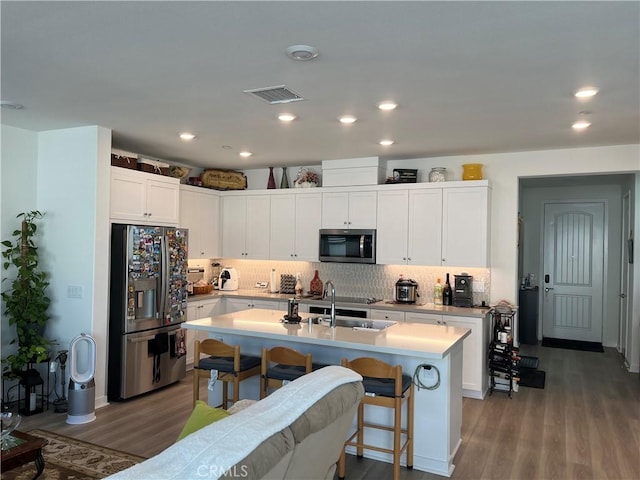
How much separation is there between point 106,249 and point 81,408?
1.42 metres

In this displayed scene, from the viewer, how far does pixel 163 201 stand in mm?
5250

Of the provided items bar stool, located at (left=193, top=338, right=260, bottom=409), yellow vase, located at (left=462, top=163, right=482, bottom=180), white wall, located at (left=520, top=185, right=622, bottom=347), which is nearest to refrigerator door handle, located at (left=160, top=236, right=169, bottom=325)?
bar stool, located at (left=193, top=338, right=260, bottom=409)

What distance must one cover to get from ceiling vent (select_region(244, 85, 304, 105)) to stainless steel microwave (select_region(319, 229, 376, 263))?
8.35 feet

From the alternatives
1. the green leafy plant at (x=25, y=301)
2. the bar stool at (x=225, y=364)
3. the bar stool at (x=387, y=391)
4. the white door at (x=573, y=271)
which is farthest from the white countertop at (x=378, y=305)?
the white door at (x=573, y=271)

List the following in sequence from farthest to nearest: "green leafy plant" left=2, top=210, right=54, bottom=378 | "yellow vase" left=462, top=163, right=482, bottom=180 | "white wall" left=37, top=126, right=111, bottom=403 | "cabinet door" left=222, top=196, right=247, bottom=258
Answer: "cabinet door" left=222, top=196, right=247, bottom=258 → "yellow vase" left=462, top=163, right=482, bottom=180 → "white wall" left=37, top=126, right=111, bottom=403 → "green leafy plant" left=2, top=210, right=54, bottom=378

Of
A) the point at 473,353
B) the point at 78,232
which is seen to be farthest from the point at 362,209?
the point at 78,232

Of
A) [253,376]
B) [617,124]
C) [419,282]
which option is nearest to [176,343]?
[253,376]

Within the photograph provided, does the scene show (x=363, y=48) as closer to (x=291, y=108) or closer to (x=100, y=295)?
(x=291, y=108)

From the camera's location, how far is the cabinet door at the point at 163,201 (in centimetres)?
508

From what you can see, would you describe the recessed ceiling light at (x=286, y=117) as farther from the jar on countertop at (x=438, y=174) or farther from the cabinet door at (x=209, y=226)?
the cabinet door at (x=209, y=226)

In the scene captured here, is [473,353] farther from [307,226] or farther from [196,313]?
[196,313]

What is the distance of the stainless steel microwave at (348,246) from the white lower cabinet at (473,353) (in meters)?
1.13

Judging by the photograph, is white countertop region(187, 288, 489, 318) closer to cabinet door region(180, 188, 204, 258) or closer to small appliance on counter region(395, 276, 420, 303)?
small appliance on counter region(395, 276, 420, 303)

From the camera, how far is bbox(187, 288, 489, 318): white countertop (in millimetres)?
4961
